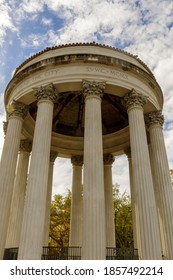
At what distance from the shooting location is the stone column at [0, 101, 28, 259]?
1136 inches

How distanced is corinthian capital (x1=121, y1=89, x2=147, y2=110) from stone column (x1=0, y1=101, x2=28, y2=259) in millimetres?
13886

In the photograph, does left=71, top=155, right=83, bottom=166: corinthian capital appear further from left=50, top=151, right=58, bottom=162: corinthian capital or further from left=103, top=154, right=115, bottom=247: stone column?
left=103, top=154, right=115, bottom=247: stone column

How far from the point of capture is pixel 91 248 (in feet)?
74.2

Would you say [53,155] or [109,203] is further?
[53,155]

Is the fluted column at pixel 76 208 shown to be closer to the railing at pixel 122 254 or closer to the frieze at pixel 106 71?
the railing at pixel 122 254

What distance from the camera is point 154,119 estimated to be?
1447 inches

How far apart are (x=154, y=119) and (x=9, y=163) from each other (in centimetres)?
2033

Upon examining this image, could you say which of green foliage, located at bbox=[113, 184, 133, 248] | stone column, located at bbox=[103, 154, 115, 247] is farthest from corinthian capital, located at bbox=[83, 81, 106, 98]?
green foliage, located at bbox=[113, 184, 133, 248]

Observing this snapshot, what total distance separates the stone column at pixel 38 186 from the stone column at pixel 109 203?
19552 millimetres

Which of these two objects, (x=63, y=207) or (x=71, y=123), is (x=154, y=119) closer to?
(x=71, y=123)

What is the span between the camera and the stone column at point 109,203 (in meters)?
42.1

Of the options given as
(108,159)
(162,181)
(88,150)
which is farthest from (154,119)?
(108,159)

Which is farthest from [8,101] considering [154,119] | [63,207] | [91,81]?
[63,207]

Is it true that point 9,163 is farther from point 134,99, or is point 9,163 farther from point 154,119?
point 154,119
